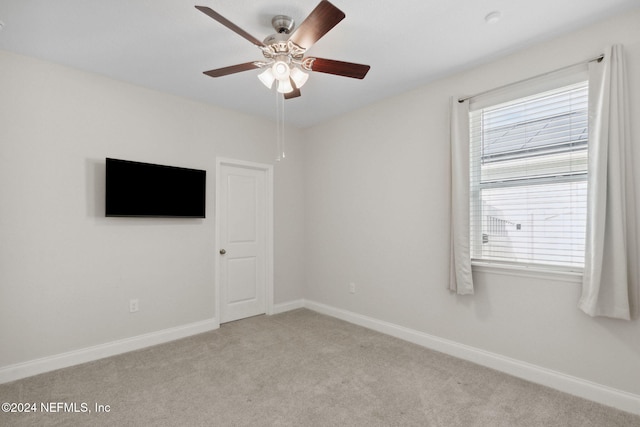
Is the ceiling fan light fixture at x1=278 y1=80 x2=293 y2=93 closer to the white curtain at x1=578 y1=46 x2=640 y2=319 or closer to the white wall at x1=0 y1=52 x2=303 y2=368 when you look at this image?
the white wall at x1=0 y1=52 x2=303 y2=368

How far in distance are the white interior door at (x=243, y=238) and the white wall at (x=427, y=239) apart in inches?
26.3

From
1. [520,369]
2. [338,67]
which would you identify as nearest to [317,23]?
[338,67]

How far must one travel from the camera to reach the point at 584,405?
2.19 meters

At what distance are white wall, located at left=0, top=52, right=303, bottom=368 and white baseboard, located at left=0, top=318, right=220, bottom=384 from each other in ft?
0.16

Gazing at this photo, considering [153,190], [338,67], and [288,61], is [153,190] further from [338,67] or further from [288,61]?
[338,67]

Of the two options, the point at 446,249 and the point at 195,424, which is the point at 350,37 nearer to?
the point at 446,249

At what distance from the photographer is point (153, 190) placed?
3230 millimetres

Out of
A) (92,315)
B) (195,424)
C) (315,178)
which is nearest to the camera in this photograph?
(195,424)

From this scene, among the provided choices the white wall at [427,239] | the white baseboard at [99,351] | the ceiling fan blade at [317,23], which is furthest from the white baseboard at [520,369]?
the ceiling fan blade at [317,23]

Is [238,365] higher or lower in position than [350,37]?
lower

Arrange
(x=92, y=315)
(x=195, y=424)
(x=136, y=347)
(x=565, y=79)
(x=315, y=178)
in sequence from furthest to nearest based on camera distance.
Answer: (x=315, y=178) → (x=136, y=347) → (x=92, y=315) → (x=565, y=79) → (x=195, y=424)

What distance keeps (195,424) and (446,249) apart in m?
2.47

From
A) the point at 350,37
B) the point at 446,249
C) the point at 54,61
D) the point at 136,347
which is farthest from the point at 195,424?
the point at 54,61

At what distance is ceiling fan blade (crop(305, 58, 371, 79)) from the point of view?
2.12m
